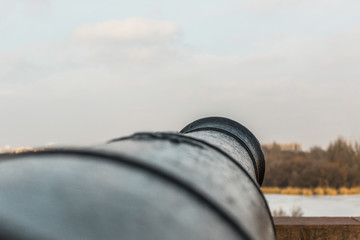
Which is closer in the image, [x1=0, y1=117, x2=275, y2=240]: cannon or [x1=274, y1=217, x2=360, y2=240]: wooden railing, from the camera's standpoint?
[x1=0, y1=117, x2=275, y2=240]: cannon

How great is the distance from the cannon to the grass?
56.2ft

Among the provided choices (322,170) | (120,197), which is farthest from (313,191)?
(120,197)

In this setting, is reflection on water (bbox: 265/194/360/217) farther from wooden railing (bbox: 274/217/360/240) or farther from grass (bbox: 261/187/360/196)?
wooden railing (bbox: 274/217/360/240)

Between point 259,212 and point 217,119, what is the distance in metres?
1.18

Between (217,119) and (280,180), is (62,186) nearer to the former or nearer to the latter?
(217,119)

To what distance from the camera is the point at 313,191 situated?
18234mm

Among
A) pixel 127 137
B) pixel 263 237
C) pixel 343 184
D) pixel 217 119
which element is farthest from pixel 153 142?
pixel 343 184

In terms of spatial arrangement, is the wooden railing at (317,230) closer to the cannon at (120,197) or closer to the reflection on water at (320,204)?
the cannon at (120,197)

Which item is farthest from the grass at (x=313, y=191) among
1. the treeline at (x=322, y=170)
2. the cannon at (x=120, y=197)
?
the cannon at (x=120, y=197)

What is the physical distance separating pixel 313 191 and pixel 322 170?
1.16m

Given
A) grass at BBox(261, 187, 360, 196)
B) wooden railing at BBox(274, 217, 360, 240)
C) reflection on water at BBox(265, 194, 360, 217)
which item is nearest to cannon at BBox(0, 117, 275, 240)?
wooden railing at BBox(274, 217, 360, 240)

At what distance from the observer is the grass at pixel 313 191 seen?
59.1ft

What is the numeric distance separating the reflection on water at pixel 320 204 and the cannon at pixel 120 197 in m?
11.6

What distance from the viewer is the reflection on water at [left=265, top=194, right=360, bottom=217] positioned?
13625 mm
